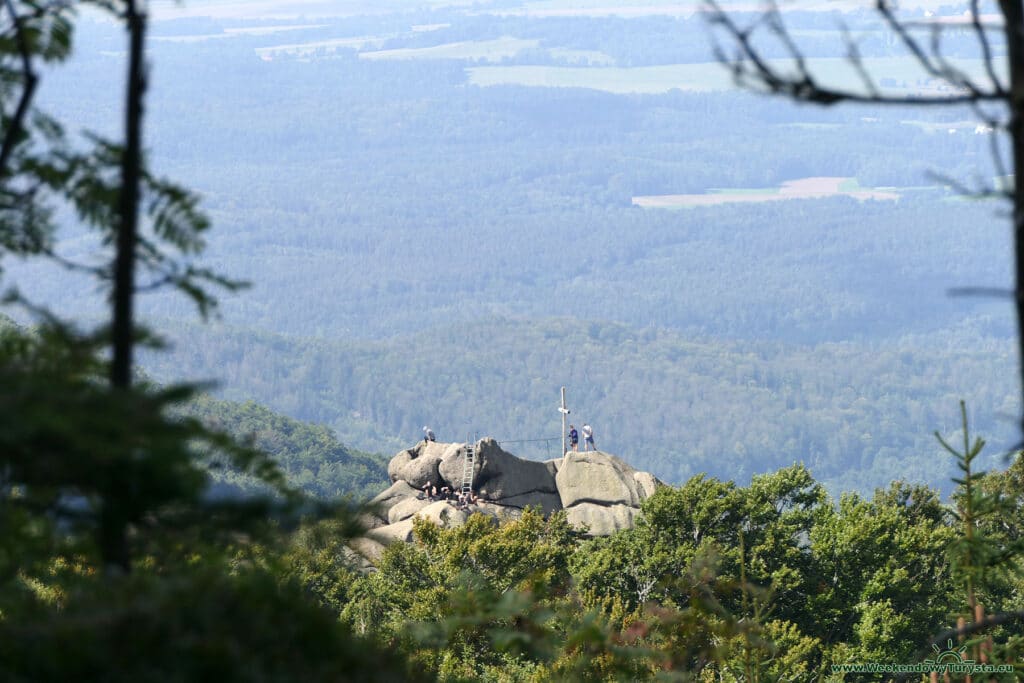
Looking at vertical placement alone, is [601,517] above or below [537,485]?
below

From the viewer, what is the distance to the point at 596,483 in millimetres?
57906

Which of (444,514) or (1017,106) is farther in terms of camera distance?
(444,514)

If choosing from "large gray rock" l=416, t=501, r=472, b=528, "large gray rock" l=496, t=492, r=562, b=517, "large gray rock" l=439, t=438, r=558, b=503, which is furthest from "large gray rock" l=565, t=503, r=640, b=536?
"large gray rock" l=416, t=501, r=472, b=528

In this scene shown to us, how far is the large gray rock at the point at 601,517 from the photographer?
178ft

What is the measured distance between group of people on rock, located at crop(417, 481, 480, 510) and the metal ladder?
29cm

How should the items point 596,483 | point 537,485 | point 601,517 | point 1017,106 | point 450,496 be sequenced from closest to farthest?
point 1017,106 < point 601,517 < point 450,496 < point 596,483 < point 537,485

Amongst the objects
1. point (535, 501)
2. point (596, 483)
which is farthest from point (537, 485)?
point (596, 483)

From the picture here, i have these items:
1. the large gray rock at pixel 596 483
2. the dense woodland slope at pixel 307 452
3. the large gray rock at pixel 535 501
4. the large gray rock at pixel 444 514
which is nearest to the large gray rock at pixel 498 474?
the large gray rock at pixel 535 501

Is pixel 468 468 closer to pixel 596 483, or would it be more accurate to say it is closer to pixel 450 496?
pixel 450 496

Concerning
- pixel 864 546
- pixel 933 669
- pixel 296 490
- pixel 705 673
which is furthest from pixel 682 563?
pixel 296 490

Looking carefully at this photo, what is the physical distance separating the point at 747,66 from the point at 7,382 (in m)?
3.40

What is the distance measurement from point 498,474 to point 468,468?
4.64ft

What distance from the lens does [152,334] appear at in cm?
546

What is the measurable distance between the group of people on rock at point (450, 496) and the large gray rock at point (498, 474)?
51 cm
